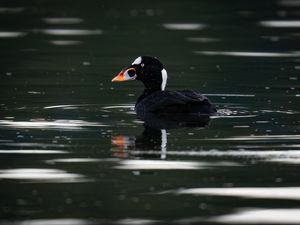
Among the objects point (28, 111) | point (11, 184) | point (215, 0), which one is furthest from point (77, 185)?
point (215, 0)

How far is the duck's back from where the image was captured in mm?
14656

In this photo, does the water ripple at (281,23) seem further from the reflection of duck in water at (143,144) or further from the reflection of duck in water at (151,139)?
Answer: the reflection of duck in water at (143,144)

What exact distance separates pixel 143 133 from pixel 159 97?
5.57ft

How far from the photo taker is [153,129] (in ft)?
45.7

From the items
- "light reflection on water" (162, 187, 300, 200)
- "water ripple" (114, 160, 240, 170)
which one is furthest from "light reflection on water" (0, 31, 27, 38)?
"light reflection on water" (162, 187, 300, 200)

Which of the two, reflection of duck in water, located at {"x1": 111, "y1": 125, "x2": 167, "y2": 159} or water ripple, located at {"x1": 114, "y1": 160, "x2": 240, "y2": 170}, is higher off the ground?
water ripple, located at {"x1": 114, "y1": 160, "x2": 240, "y2": 170}

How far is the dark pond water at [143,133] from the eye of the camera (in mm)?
9672

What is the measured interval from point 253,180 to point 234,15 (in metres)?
21.5

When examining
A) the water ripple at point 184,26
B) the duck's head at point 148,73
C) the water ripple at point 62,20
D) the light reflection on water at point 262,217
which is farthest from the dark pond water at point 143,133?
the water ripple at point 62,20

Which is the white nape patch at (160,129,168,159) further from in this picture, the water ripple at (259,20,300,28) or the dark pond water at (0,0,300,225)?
the water ripple at (259,20,300,28)

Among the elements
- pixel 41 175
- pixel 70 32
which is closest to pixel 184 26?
pixel 70 32

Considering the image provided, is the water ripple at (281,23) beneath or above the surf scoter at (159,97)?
beneath

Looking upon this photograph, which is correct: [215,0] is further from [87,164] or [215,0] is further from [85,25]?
[87,164]

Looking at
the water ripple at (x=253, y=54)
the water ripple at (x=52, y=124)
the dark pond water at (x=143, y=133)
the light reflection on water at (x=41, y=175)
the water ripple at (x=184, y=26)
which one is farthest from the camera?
the water ripple at (x=184, y=26)
